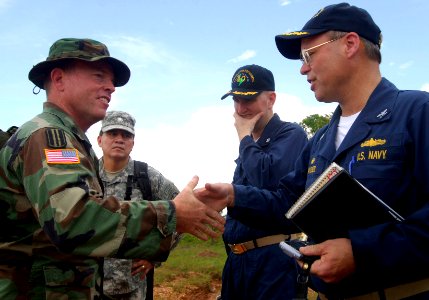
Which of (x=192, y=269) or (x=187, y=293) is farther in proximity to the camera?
(x=192, y=269)

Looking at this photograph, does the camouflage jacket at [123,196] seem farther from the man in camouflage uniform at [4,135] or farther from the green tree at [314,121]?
the green tree at [314,121]

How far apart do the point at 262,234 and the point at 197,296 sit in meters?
7.64

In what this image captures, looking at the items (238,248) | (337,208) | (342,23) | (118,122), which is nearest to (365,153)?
(337,208)

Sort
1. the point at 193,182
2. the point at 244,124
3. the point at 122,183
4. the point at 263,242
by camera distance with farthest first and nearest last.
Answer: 1. the point at 122,183
2. the point at 244,124
3. the point at 263,242
4. the point at 193,182

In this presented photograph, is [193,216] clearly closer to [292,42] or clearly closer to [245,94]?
[292,42]

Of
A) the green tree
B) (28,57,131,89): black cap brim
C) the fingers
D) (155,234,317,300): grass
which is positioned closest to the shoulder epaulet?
(28,57,131,89): black cap brim

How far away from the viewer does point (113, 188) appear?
16.3ft

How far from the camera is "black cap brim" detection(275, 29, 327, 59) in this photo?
2830 mm

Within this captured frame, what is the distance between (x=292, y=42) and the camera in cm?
311

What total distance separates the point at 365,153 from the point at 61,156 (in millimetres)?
1618

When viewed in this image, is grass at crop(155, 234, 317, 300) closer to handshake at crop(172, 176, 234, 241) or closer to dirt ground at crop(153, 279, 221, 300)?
dirt ground at crop(153, 279, 221, 300)

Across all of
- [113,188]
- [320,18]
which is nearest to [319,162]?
[320,18]

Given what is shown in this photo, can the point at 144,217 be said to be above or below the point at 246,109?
below

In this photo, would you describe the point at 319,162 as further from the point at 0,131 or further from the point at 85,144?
the point at 0,131
